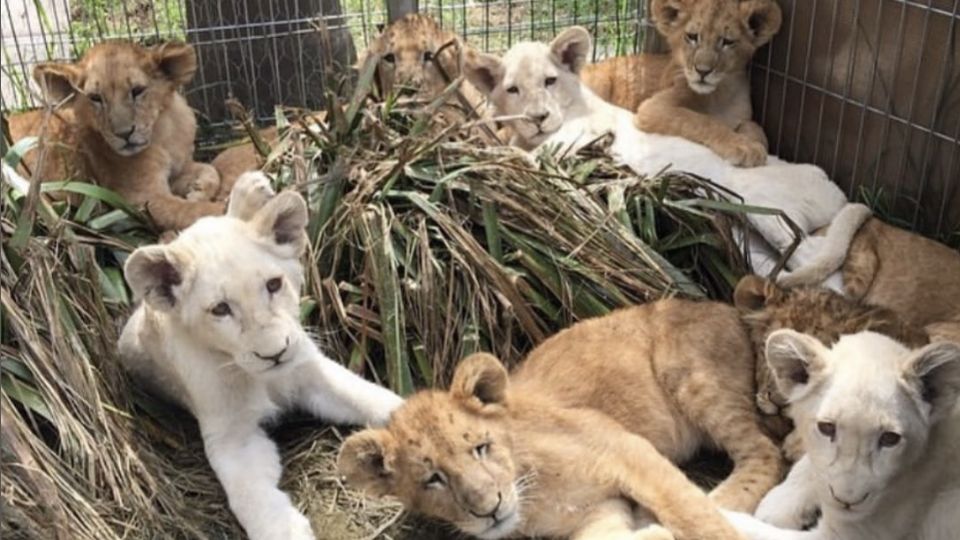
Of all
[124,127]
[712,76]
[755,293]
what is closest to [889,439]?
[755,293]

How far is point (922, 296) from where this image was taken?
4625 mm

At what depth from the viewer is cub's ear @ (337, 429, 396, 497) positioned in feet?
11.9

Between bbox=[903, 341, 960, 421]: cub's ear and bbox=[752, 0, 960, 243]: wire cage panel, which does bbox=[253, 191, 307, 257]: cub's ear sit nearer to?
bbox=[903, 341, 960, 421]: cub's ear

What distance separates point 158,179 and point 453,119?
1365 millimetres

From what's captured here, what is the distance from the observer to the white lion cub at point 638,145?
16.3 feet

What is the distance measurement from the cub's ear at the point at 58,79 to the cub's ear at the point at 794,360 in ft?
10.7

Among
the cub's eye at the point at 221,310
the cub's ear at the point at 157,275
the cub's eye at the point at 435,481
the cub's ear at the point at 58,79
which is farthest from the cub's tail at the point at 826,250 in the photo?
the cub's ear at the point at 58,79

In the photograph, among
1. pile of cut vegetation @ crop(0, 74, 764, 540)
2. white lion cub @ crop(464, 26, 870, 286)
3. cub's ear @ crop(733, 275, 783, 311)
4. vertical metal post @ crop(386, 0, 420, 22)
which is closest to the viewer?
pile of cut vegetation @ crop(0, 74, 764, 540)

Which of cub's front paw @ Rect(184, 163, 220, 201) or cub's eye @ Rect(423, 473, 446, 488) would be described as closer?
cub's eye @ Rect(423, 473, 446, 488)

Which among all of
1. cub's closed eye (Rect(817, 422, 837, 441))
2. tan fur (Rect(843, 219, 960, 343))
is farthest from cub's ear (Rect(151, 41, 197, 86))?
cub's closed eye (Rect(817, 422, 837, 441))

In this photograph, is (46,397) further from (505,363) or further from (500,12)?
(500,12)

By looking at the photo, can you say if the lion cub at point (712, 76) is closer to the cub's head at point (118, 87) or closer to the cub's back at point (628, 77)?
the cub's back at point (628, 77)

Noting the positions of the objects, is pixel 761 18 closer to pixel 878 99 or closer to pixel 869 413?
pixel 878 99

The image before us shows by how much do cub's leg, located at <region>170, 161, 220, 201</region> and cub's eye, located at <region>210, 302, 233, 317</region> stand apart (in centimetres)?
169
